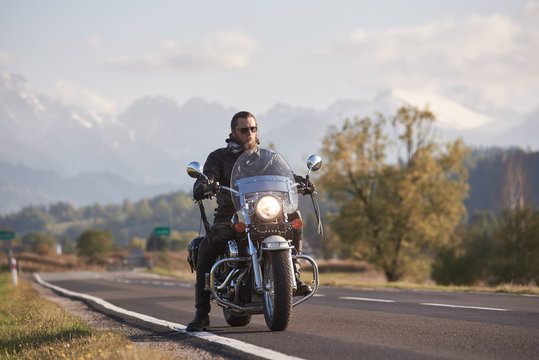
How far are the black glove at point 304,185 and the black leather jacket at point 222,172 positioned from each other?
693 mm

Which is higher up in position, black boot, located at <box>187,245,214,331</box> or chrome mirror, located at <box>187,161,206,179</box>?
chrome mirror, located at <box>187,161,206,179</box>

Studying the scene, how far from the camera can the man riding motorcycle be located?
690 centimetres

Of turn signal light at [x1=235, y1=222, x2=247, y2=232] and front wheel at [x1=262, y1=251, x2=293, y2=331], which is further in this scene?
turn signal light at [x1=235, y1=222, x2=247, y2=232]

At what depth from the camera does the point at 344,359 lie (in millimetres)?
4945

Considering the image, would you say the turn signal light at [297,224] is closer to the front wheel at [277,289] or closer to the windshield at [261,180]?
the windshield at [261,180]

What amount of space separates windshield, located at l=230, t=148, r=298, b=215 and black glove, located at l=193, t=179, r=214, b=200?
0.23 m

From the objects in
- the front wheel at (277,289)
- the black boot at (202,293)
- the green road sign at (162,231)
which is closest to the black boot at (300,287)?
the front wheel at (277,289)

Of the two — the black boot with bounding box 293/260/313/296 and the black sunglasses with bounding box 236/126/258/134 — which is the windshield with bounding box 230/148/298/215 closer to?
the black sunglasses with bounding box 236/126/258/134

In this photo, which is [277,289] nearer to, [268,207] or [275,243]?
[275,243]

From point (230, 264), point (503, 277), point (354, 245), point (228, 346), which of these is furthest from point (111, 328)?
point (354, 245)

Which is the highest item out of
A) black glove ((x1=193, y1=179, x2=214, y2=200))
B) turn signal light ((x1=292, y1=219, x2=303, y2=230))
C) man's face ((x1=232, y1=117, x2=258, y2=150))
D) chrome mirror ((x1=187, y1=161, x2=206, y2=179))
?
man's face ((x1=232, y1=117, x2=258, y2=150))

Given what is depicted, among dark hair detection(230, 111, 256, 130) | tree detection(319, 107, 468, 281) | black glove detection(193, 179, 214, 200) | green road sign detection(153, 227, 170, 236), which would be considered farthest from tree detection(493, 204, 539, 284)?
black glove detection(193, 179, 214, 200)

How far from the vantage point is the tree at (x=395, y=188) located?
37188 mm

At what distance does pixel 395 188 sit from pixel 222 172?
1227 inches
